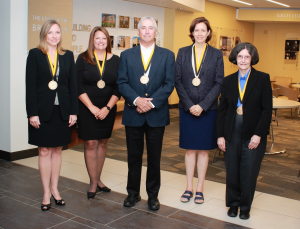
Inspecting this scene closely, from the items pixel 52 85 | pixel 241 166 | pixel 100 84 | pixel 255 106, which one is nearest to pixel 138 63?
pixel 100 84

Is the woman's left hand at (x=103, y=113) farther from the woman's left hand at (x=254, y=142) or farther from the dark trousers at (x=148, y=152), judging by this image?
the woman's left hand at (x=254, y=142)

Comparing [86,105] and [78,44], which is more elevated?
[78,44]

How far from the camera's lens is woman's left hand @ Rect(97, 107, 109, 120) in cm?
388

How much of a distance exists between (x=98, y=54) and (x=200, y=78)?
3.76 ft

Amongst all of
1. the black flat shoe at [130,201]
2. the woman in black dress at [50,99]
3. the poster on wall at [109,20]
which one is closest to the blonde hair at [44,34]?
the woman in black dress at [50,99]

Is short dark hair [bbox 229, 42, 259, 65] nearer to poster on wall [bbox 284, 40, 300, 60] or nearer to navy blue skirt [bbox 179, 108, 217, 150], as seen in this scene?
navy blue skirt [bbox 179, 108, 217, 150]

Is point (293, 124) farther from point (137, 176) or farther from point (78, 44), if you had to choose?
point (137, 176)

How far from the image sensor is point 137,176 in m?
3.78

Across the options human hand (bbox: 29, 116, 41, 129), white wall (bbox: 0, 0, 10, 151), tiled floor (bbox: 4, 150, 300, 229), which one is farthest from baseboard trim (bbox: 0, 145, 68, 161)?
human hand (bbox: 29, 116, 41, 129)

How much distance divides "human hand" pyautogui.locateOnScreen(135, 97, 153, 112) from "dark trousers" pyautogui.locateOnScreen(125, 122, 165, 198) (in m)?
0.24

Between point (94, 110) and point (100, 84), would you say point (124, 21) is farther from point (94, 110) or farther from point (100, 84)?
point (94, 110)

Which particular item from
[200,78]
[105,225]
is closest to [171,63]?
[200,78]

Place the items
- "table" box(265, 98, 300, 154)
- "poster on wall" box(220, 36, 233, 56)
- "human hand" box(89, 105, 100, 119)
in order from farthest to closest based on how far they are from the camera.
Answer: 1. "poster on wall" box(220, 36, 233, 56)
2. "table" box(265, 98, 300, 154)
3. "human hand" box(89, 105, 100, 119)

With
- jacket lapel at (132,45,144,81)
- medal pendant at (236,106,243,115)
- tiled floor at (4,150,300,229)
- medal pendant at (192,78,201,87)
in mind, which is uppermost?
jacket lapel at (132,45,144,81)
